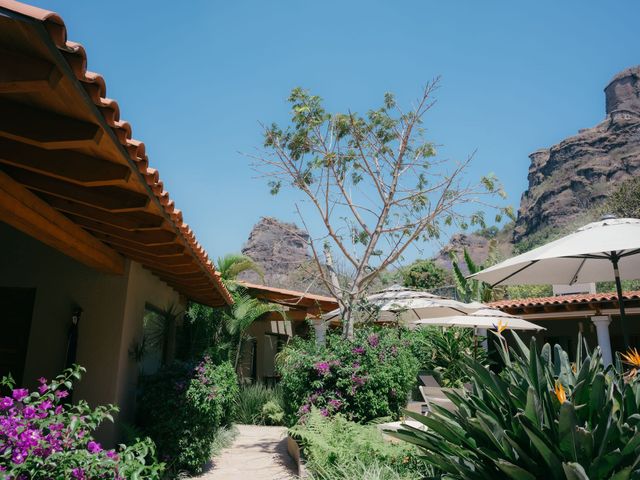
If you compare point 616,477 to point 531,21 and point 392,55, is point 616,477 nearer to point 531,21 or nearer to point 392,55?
point 392,55

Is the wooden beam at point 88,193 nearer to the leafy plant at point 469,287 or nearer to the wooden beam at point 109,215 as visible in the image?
the wooden beam at point 109,215

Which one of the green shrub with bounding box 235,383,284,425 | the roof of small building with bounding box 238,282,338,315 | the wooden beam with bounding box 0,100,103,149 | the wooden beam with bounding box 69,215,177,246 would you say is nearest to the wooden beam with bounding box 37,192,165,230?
the wooden beam with bounding box 69,215,177,246

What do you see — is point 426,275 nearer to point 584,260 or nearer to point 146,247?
point 584,260

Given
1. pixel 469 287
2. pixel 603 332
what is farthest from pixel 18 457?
pixel 469 287

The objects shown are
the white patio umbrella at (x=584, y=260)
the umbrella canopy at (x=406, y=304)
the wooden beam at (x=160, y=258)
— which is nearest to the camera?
the white patio umbrella at (x=584, y=260)

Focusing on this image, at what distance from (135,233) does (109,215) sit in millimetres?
547

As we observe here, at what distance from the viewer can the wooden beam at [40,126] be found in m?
2.80

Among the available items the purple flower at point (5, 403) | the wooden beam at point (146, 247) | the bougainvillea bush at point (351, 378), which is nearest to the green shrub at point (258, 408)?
the bougainvillea bush at point (351, 378)

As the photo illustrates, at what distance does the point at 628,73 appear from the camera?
68.4 m

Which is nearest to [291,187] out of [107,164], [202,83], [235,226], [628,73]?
[202,83]

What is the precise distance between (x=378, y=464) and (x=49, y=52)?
4849 mm

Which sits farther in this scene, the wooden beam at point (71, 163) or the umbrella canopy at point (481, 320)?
the umbrella canopy at point (481, 320)

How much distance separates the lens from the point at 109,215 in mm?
4637

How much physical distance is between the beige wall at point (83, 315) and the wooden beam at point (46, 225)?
0.64m
